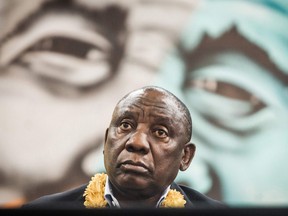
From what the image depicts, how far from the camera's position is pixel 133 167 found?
91 cm

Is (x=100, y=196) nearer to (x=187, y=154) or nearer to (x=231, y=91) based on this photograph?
(x=187, y=154)

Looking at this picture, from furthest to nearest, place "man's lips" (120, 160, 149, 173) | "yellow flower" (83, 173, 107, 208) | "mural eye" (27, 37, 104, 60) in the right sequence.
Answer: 1. "mural eye" (27, 37, 104, 60)
2. "yellow flower" (83, 173, 107, 208)
3. "man's lips" (120, 160, 149, 173)

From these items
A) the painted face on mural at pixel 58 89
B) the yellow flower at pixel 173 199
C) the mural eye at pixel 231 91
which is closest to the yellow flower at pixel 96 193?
the yellow flower at pixel 173 199

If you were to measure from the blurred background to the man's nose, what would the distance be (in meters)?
1.59

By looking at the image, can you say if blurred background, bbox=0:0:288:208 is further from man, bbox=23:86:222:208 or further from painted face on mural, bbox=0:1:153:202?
man, bbox=23:86:222:208

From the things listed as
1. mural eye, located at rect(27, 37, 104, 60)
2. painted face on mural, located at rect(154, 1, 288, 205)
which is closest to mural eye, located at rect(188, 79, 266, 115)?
painted face on mural, located at rect(154, 1, 288, 205)

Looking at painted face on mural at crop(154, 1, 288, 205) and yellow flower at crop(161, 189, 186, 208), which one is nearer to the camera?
yellow flower at crop(161, 189, 186, 208)

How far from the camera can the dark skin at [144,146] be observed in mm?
917

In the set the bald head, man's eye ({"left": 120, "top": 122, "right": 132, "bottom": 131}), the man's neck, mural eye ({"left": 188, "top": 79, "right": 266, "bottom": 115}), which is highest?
mural eye ({"left": 188, "top": 79, "right": 266, "bottom": 115})

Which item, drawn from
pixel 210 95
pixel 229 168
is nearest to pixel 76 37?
pixel 210 95

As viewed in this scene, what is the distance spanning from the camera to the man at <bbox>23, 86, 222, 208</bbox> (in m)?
0.92

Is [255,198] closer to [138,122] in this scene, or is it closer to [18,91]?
[18,91]

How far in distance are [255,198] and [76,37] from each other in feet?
4.14

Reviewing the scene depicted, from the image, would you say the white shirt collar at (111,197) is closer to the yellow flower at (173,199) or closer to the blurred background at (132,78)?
the yellow flower at (173,199)
